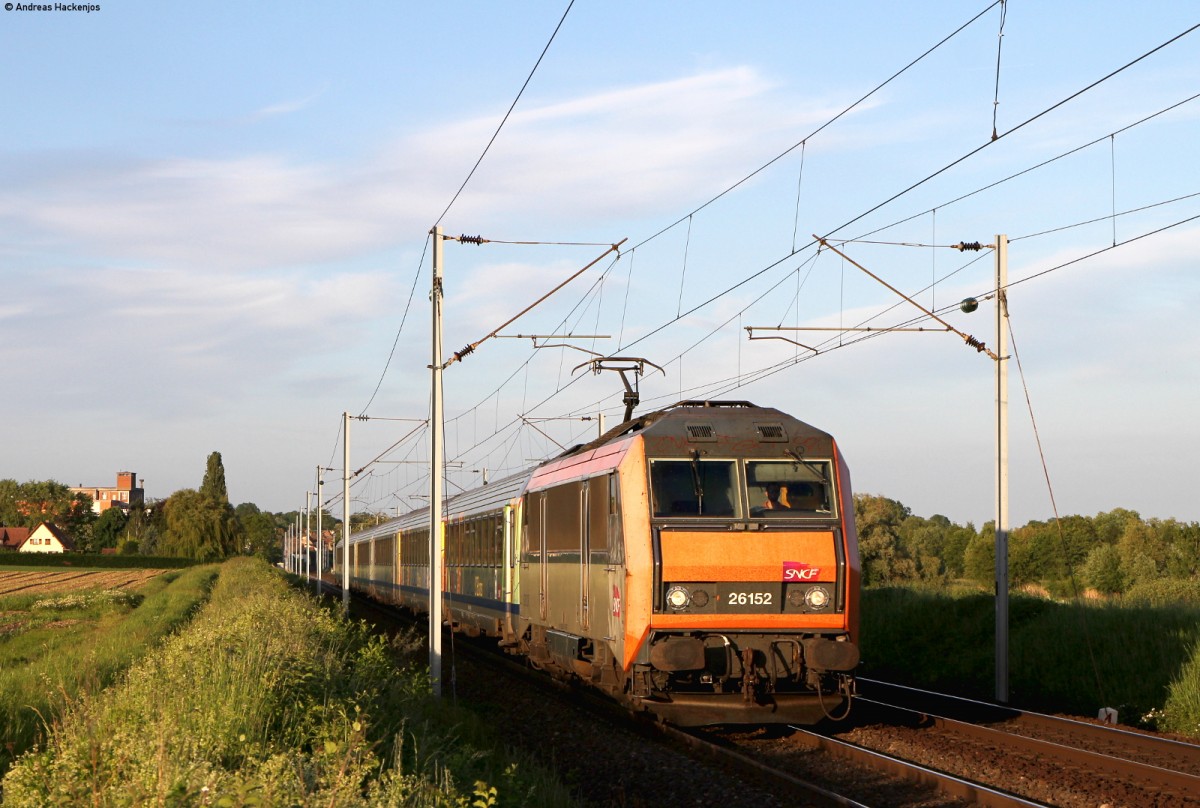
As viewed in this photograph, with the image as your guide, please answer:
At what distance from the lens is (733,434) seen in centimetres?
1429

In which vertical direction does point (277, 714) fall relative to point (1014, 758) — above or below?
above

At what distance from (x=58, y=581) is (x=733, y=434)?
73150 mm

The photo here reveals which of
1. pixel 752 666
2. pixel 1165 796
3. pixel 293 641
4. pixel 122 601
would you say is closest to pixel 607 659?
pixel 752 666

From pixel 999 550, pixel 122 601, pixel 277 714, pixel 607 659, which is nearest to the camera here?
pixel 277 714

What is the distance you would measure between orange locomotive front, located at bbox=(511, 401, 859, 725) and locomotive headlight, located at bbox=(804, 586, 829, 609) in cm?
1

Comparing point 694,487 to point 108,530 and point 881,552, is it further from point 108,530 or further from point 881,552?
point 108,530

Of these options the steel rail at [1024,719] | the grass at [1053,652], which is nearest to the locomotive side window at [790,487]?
the steel rail at [1024,719]

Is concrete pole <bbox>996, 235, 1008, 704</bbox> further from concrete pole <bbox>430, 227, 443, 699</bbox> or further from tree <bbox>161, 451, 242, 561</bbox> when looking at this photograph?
tree <bbox>161, 451, 242, 561</bbox>

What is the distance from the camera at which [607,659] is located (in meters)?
15.1

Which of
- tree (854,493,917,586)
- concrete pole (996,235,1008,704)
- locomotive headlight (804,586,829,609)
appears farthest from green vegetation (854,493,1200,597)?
locomotive headlight (804,586,829,609)

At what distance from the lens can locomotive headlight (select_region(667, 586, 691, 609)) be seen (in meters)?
13.4

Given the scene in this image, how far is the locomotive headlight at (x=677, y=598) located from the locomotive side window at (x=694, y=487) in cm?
82

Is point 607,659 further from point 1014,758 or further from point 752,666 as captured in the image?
point 1014,758

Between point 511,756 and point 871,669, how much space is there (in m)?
12.4
